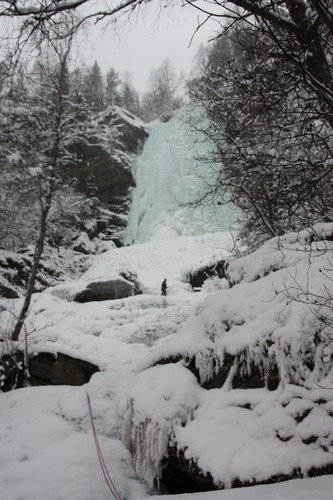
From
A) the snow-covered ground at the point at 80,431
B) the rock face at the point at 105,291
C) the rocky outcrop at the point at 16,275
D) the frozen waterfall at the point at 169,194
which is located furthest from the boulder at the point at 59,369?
the frozen waterfall at the point at 169,194

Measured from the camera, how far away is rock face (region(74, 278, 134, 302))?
41.5 feet

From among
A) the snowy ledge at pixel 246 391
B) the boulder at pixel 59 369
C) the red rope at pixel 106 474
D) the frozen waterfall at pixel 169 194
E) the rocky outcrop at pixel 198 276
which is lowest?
the red rope at pixel 106 474

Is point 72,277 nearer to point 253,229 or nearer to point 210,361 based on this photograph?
point 253,229

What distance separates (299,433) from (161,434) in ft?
4.20

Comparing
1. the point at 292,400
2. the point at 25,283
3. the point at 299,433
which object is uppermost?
the point at 25,283

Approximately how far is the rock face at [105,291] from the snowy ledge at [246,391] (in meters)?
8.66

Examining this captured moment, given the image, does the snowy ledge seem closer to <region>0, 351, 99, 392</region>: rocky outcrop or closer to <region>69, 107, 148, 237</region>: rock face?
<region>0, 351, 99, 392</region>: rocky outcrop

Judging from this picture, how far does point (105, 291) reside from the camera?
12938mm

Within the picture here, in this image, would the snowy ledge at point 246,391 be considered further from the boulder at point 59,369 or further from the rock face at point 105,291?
the rock face at point 105,291

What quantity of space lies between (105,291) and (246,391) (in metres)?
10.1

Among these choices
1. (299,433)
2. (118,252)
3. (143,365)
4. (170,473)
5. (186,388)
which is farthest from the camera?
(118,252)

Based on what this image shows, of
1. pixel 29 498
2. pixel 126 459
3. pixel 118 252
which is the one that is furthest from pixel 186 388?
pixel 118 252

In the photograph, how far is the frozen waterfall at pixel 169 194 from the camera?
66.0 feet

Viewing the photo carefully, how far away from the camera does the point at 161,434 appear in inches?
130
